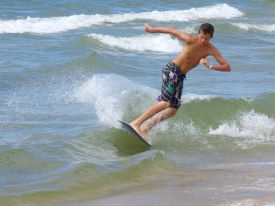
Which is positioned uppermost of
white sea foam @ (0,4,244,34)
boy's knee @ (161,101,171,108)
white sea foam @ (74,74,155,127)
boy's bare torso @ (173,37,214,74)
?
boy's bare torso @ (173,37,214,74)

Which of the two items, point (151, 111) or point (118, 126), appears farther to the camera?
point (118, 126)

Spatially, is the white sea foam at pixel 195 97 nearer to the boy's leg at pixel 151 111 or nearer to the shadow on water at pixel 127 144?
the shadow on water at pixel 127 144

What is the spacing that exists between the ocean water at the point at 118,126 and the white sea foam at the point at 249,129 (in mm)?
15

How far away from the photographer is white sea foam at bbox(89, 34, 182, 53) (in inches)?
779

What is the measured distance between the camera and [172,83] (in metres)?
8.98

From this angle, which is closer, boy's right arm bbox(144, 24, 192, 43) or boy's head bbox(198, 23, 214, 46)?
boy's right arm bbox(144, 24, 192, 43)

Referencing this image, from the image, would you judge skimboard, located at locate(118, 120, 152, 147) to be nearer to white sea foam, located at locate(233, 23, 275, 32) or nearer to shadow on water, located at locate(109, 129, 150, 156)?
shadow on water, located at locate(109, 129, 150, 156)

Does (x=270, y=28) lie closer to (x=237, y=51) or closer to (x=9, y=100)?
(x=237, y=51)

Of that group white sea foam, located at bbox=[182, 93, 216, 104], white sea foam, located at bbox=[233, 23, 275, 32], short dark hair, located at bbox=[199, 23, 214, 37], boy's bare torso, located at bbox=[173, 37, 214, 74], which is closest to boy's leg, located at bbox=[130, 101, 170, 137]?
boy's bare torso, located at bbox=[173, 37, 214, 74]

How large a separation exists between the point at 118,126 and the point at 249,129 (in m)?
2.15

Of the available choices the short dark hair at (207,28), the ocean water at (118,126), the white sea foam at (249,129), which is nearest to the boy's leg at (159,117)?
the ocean water at (118,126)

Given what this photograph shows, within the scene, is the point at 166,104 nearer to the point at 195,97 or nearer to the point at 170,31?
the point at 170,31

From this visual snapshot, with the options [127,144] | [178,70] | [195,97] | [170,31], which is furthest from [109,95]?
[170,31]

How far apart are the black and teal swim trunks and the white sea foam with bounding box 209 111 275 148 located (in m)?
1.38
